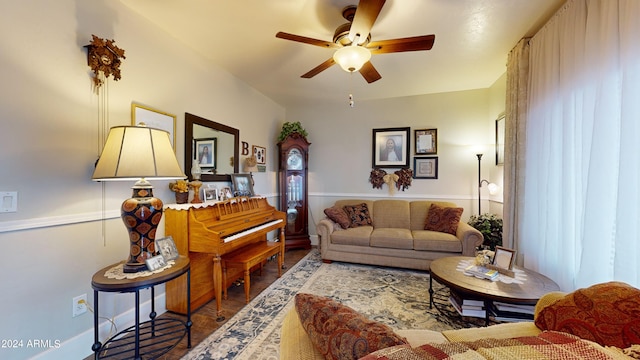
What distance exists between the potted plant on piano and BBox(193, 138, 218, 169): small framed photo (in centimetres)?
45

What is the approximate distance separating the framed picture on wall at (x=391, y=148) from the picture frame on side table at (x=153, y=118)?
3097 mm

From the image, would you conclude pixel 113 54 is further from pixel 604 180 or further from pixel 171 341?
pixel 604 180

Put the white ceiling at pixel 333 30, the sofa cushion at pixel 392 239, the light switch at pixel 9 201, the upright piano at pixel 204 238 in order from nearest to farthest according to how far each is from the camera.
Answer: the light switch at pixel 9 201, the white ceiling at pixel 333 30, the upright piano at pixel 204 238, the sofa cushion at pixel 392 239

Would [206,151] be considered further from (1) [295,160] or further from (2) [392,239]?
(2) [392,239]

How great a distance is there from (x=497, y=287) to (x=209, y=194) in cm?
274

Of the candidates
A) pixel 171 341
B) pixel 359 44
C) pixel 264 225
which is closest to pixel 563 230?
pixel 359 44

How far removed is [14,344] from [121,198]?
98cm

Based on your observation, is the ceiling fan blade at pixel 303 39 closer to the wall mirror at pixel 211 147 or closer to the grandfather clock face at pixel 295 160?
the wall mirror at pixel 211 147

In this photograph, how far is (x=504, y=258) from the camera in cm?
200

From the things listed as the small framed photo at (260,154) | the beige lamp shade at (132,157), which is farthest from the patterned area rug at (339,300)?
the small framed photo at (260,154)

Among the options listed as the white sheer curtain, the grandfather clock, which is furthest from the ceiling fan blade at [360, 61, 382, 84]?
the grandfather clock

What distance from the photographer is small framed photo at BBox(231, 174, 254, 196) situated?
311 cm

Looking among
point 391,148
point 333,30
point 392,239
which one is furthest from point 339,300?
point 391,148

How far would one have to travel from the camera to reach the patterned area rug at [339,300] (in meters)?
1.81
